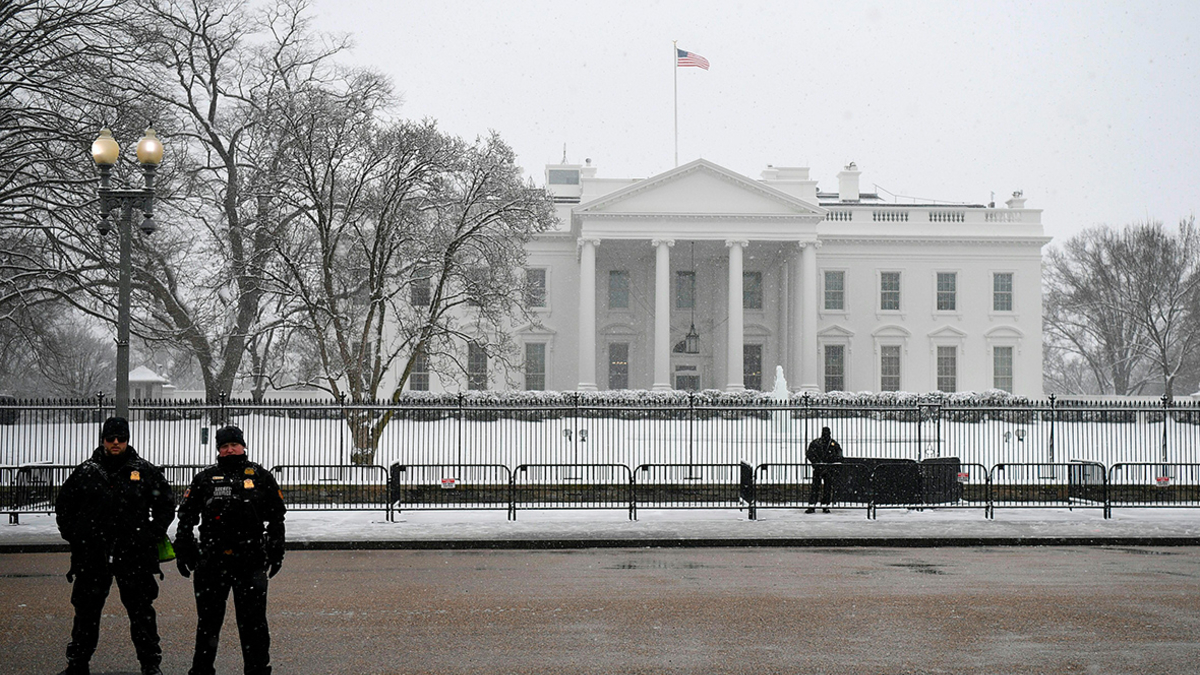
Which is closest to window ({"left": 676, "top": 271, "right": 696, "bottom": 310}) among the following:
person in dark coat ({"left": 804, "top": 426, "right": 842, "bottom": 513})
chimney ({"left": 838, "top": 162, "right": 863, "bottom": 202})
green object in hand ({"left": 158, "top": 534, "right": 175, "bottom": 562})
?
chimney ({"left": 838, "top": 162, "right": 863, "bottom": 202})

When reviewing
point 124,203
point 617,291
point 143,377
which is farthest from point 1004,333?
point 124,203

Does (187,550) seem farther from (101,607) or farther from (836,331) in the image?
(836,331)

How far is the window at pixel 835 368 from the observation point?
56.1m

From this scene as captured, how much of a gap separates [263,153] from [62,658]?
32305 mm

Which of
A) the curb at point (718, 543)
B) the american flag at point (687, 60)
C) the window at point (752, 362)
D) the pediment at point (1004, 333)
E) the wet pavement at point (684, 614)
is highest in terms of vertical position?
the american flag at point (687, 60)

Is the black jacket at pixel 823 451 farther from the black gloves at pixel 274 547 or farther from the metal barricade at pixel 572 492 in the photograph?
the black gloves at pixel 274 547

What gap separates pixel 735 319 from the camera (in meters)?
50.1

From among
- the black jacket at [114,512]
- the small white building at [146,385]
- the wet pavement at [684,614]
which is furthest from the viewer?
the small white building at [146,385]

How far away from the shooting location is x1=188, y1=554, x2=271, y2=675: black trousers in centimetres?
662

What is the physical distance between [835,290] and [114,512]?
51.5m

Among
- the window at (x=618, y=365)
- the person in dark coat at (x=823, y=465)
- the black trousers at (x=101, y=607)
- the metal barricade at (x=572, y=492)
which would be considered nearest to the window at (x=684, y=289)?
the window at (x=618, y=365)

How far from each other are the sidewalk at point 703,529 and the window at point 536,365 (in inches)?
1455

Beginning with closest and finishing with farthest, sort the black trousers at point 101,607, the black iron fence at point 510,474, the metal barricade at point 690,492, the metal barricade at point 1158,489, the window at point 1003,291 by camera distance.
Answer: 1. the black trousers at point 101,607
2. the black iron fence at point 510,474
3. the metal barricade at point 690,492
4. the metal barricade at point 1158,489
5. the window at point 1003,291

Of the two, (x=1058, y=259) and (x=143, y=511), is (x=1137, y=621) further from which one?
(x=1058, y=259)
